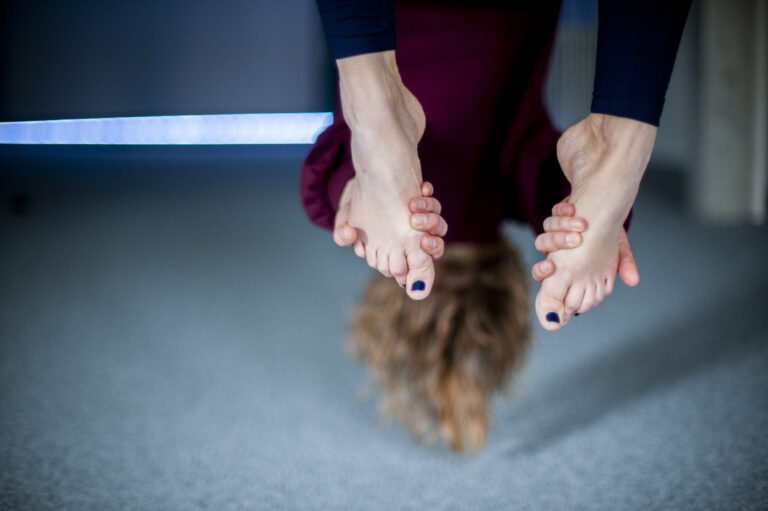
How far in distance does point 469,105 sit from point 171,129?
7.63 feet

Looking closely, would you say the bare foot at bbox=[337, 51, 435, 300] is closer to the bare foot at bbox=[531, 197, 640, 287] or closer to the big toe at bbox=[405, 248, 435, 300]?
the big toe at bbox=[405, 248, 435, 300]

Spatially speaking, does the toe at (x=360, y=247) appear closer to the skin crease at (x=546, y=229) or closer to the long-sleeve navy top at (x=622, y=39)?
the skin crease at (x=546, y=229)

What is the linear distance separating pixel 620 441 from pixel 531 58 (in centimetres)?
58

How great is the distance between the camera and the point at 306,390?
3.66 feet

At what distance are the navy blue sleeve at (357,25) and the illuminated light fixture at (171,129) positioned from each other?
1005 mm

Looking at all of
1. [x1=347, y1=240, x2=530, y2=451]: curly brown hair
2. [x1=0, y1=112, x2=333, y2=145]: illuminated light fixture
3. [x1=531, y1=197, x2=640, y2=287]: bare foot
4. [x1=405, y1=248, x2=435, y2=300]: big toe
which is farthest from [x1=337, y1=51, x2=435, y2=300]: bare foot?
[x1=0, y1=112, x2=333, y2=145]: illuminated light fixture

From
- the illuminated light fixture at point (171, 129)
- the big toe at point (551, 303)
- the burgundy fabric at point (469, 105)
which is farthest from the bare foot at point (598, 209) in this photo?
the illuminated light fixture at point (171, 129)

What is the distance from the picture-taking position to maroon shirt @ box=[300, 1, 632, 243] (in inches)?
29.0

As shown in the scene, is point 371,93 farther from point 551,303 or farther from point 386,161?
point 551,303

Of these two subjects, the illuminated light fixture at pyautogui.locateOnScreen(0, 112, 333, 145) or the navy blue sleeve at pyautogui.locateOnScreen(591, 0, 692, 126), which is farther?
the illuminated light fixture at pyautogui.locateOnScreen(0, 112, 333, 145)

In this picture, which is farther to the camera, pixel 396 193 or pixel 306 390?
pixel 306 390

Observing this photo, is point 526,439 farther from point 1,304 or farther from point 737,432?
point 1,304

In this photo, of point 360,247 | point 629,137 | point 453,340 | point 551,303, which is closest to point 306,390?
point 453,340

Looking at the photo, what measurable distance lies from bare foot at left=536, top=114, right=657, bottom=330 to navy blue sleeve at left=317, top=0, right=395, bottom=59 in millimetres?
243
